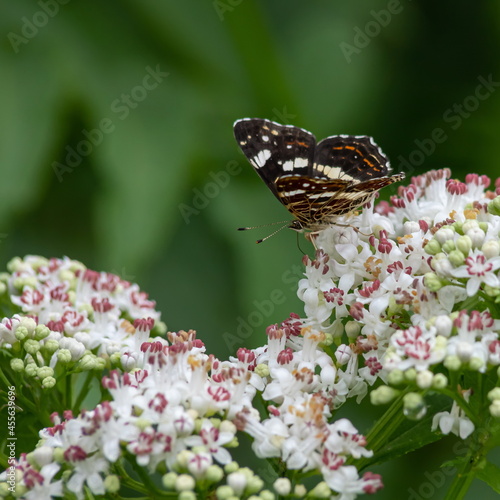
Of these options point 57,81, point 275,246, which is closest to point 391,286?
point 275,246

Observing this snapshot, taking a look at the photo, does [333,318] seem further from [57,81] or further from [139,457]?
[57,81]

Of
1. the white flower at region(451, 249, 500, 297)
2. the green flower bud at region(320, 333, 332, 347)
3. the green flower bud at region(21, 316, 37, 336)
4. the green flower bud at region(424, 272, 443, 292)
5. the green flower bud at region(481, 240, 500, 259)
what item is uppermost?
the green flower bud at region(481, 240, 500, 259)

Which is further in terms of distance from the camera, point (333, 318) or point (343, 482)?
point (333, 318)

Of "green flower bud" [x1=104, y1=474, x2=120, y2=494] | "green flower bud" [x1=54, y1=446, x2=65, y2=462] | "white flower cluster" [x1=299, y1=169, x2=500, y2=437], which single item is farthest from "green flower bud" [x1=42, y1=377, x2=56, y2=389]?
"white flower cluster" [x1=299, y1=169, x2=500, y2=437]

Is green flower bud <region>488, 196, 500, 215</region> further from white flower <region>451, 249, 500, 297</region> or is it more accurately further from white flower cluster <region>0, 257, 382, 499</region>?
white flower cluster <region>0, 257, 382, 499</region>

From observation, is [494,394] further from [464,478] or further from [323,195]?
[323,195]

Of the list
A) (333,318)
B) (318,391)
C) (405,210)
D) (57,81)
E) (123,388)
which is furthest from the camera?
(57,81)

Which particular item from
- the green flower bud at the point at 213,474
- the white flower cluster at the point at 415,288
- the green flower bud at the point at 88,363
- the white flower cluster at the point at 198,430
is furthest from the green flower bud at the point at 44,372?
the white flower cluster at the point at 415,288

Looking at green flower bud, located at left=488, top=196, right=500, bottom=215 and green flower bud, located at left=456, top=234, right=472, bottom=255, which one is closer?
green flower bud, located at left=456, top=234, right=472, bottom=255

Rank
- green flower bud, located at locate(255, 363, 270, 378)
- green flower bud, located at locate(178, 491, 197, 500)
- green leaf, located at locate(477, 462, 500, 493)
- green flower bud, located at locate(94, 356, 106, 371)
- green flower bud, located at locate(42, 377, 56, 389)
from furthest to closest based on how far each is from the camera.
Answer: green flower bud, located at locate(94, 356, 106, 371)
green flower bud, located at locate(42, 377, 56, 389)
green flower bud, located at locate(255, 363, 270, 378)
green leaf, located at locate(477, 462, 500, 493)
green flower bud, located at locate(178, 491, 197, 500)
